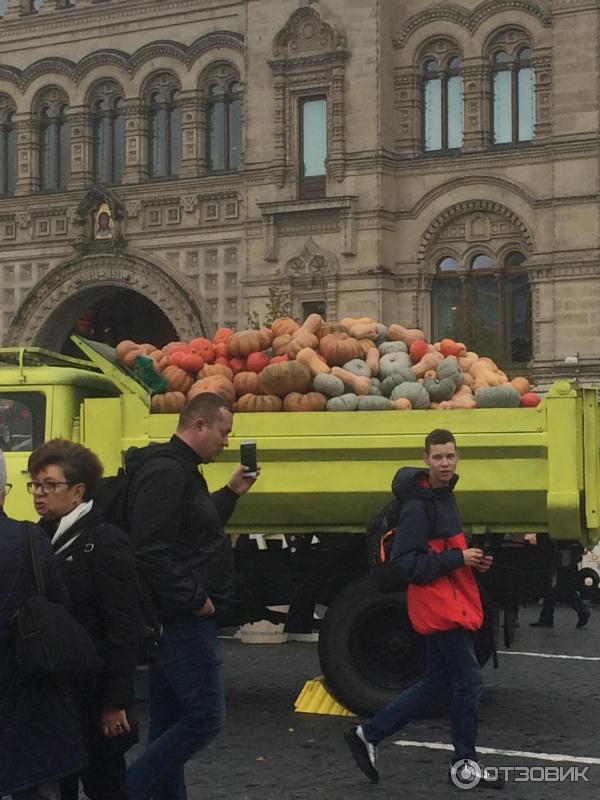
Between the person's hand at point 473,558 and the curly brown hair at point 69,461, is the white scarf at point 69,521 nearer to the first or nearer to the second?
the curly brown hair at point 69,461

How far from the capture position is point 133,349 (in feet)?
40.9

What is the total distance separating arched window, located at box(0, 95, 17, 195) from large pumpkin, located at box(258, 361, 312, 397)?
31308 millimetres

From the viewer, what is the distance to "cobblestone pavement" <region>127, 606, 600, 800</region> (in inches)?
340

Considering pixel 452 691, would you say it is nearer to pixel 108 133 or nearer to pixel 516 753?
pixel 516 753

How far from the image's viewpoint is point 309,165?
122 feet

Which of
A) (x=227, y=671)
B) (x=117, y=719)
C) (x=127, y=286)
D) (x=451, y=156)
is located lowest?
(x=227, y=671)

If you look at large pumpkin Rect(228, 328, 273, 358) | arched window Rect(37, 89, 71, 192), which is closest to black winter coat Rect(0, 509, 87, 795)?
large pumpkin Rect(228, 328, 273, 358)

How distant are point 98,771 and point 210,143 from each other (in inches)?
1340

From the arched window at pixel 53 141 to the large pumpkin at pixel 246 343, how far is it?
29.5m

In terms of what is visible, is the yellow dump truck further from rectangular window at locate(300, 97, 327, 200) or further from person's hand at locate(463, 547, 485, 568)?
rectangular window at locate(300, 97, 327, 200)

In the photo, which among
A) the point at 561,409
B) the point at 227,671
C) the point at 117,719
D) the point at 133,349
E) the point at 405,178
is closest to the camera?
the point at 117,719

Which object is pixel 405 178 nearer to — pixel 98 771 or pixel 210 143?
pixel 210 143

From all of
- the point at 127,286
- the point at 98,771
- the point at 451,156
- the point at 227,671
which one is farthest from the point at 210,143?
the point at 98,771

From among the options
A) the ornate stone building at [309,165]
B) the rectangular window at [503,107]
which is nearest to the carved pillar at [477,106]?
the ornate stone building at [309,165]
